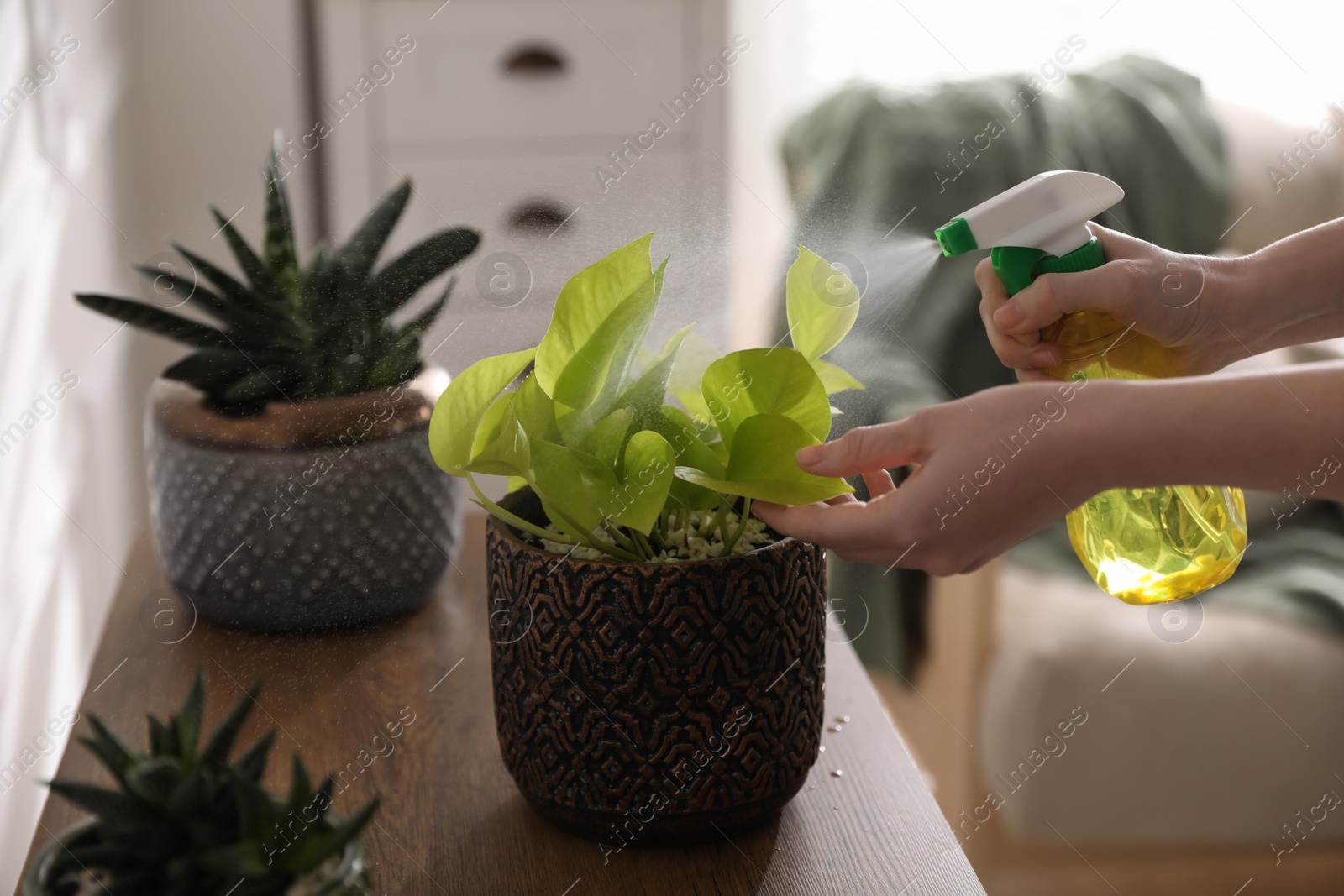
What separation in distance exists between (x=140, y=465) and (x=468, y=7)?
4.02 ft

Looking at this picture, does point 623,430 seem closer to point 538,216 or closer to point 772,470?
point 772,470

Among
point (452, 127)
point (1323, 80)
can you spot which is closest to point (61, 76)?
point (452, 127)

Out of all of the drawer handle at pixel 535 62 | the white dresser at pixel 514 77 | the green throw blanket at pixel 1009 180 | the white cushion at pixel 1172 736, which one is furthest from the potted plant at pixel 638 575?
the drawer handle at pixel 535 62

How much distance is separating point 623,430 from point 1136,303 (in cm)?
29

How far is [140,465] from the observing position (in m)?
0.56

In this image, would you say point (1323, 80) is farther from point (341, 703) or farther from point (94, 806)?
point (94, 806)

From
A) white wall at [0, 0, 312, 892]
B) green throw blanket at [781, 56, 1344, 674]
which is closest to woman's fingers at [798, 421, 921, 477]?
white wall at [0, 0, 312, 892]

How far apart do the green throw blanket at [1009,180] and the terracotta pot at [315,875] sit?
0.73m

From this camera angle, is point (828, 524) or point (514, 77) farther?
point (514, 77)

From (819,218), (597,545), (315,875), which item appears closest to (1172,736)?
(819,218)

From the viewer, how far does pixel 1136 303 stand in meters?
0.54

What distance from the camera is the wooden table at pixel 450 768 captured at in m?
0.45

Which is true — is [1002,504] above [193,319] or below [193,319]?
below

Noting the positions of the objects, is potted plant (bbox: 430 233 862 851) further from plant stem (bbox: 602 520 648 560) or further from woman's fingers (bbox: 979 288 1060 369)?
woman's fingers (bbox: 979 288 1060 369)
